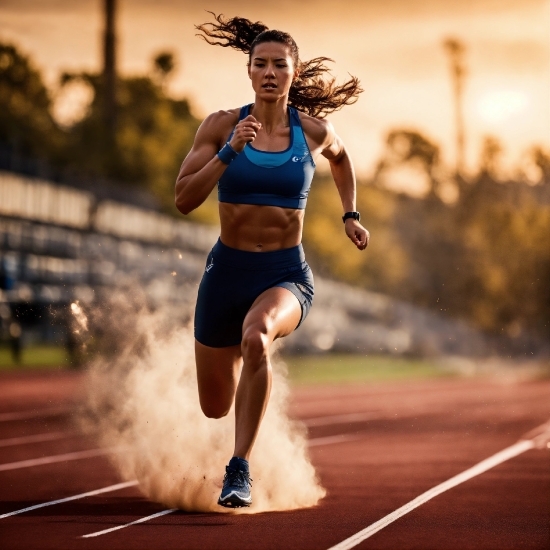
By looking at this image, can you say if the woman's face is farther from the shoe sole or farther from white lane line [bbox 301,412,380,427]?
white lane line [bbox 301,412,380,427]

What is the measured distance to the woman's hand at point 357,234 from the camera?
6676mm

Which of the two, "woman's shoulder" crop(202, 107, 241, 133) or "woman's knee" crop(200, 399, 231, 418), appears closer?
"woman's shoulder" crop(202, 107, 241, 133)

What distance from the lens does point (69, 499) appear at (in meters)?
7.91

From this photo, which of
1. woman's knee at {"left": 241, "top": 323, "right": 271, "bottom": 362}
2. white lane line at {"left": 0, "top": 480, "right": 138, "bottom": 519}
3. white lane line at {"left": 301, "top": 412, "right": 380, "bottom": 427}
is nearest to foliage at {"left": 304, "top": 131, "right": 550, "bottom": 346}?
white lane line at {"left": 301, "top": 412, "right": 380, "bottom": 427}

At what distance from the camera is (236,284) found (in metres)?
6.64

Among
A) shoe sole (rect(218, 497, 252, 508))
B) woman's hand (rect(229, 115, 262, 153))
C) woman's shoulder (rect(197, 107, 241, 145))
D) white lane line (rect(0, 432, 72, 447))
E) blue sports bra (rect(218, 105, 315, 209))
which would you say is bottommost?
white lane line (rect(0, 432, 72, 447))

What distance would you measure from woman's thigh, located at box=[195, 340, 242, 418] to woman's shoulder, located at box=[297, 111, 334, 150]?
46.9 inches

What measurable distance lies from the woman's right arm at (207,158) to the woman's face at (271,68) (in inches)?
10.4

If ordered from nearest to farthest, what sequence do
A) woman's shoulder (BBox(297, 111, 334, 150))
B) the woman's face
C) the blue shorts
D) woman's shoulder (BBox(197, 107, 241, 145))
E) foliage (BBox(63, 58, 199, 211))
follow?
the woman's face
woman's shoulder (BBox(197, 107, 241, 145))
the blue shorts
woman's shoulder (BBox(297, 111, 334, 150))
foliage (BBox(63, 58, 199, 211))

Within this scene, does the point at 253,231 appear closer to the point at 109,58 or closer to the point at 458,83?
the point at 109,58

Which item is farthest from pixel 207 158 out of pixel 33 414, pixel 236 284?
pixel 33 414

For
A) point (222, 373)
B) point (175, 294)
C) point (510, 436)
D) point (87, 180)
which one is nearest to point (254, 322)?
point (222, 373)

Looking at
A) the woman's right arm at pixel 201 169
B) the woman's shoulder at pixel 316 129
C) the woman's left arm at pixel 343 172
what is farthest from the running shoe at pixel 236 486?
the woman's shoulder at pixel 316 129

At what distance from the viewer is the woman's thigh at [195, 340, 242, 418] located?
6.86 m
